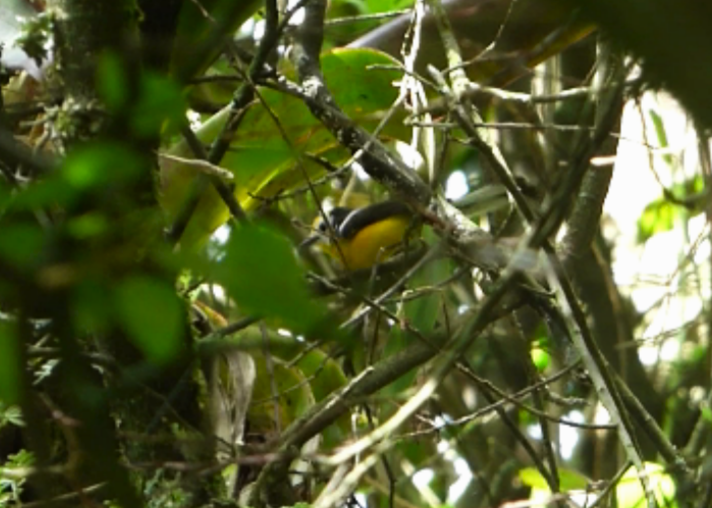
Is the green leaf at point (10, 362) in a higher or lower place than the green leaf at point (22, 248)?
lower

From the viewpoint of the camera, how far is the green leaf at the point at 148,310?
0.58 metres

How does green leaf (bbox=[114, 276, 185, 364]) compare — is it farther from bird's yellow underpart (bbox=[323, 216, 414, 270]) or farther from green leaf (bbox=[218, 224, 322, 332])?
bird's yellow underpart (bbox=[323, 216, 414, 270])

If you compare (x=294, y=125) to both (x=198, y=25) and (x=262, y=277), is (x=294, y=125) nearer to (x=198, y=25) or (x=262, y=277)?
(x=198, y=25)

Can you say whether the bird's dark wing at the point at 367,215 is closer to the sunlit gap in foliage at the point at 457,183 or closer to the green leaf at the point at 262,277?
the sunlit gap in foliage at the point at 457,183

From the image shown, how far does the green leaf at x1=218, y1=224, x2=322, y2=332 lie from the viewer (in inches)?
20.9

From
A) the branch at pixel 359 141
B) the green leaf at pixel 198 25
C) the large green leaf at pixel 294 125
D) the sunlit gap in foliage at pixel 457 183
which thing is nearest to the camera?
the green leaf at pixel 198 25

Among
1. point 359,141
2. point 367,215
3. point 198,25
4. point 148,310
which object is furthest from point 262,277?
point 367,215

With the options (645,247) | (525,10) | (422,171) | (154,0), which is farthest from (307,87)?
(645,247)

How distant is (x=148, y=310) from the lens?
58 cm

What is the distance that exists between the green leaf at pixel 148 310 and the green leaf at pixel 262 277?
6 cm

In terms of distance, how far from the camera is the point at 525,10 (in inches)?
66.2

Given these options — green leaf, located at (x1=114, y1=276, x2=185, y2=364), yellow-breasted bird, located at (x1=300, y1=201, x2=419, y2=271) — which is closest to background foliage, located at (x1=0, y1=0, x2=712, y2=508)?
green leaf, located at (x1=114, y1=276, x2=185, y2=364)

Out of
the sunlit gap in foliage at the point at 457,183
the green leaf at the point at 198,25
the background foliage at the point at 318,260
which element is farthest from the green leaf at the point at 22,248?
the sunlit gap in foliage at the point at 457,183

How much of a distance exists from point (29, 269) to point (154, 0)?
94 cm
